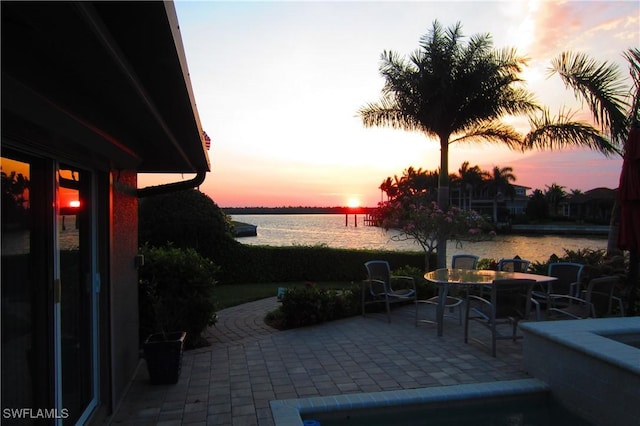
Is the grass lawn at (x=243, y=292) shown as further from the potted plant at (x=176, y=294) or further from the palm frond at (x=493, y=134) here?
the palm frond at (x=493, y=134)

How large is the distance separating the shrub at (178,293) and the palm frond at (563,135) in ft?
28.3

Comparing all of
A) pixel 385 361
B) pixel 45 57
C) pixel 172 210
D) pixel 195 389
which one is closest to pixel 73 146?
pixel 45 57

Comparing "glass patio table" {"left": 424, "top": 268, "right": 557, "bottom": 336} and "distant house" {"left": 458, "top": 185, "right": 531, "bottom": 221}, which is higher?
"distant house" {"left": 458, "top": 185, "right": 531, "bottom": 221}

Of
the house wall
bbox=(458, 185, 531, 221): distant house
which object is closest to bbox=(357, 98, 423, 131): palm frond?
the house wall

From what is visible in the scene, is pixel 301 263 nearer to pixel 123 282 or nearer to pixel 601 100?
pixel 601 100

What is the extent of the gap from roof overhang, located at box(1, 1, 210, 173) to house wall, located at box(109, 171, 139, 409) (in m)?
0.78

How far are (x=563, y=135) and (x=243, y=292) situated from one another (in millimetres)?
8251

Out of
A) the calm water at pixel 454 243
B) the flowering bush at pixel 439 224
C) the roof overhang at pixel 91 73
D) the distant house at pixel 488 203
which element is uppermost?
the distant house at pixel 488 203

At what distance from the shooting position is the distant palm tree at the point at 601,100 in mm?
8273

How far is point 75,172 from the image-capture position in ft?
10.3

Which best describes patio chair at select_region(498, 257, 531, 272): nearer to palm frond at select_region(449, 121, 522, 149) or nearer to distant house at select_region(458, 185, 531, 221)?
palm frond at select_region(449, 121, 522, 149)

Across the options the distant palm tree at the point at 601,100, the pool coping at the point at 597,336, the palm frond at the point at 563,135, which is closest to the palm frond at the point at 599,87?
the distant palm tree at the point at 601,100

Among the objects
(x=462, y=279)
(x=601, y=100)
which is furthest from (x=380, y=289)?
(x=601, y=100)

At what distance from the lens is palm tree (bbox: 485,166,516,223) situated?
6241 centimetres
